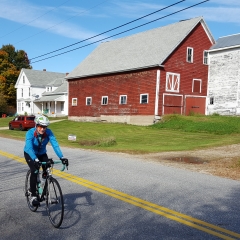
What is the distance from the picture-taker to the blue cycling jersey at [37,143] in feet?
19.0

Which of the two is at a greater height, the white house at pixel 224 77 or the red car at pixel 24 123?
the white house at pixel 224 77

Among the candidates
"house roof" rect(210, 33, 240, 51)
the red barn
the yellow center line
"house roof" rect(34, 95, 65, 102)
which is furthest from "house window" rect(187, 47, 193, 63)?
the yellow center line

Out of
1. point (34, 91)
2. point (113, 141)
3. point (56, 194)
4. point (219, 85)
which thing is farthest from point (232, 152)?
point (34, 91)

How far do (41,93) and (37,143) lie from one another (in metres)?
59.8

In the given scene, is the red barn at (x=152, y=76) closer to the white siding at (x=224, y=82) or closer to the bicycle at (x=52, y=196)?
the white siding at (x=224, y=82)

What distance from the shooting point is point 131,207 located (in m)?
6.39

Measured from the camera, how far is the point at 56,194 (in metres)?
5.51

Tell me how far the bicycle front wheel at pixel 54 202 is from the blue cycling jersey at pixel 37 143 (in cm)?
54

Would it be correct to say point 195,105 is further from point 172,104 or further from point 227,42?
point 227,42

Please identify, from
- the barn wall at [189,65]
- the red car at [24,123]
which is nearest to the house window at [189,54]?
the barn wall at [189,65]

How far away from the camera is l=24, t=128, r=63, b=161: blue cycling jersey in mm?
5789

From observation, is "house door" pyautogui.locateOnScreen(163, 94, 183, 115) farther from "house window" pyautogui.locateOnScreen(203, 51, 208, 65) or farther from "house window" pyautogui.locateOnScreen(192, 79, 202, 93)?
"house window" pyautogui.locateOnScreen(203, 51, 208, 65)

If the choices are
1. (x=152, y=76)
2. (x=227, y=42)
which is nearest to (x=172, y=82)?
(x=152, y=76)

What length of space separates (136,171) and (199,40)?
1106 inches
